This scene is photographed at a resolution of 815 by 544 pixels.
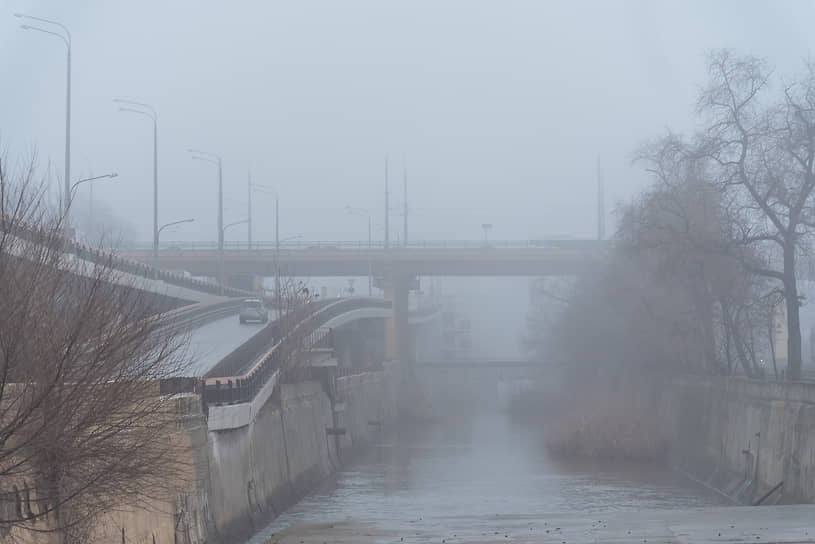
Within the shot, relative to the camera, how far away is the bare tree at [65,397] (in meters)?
17.5

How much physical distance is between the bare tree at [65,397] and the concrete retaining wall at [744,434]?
21.4 meters

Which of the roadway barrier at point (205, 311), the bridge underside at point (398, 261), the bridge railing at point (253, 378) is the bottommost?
the bridge railing at point (253, 378)

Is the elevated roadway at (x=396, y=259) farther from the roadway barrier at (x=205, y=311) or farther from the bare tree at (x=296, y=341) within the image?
the bare tree at (x=296, y=341)

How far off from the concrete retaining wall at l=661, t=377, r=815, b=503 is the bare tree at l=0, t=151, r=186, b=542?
2144 cm

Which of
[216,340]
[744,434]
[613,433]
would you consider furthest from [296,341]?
[744,434]

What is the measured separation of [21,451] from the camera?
1792 centimetres

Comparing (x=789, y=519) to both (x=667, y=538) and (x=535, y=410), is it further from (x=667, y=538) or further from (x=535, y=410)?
(x=535, y=410)

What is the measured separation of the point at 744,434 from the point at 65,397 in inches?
1333

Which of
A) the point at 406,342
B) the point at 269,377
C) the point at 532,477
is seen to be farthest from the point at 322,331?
the point at 406,342

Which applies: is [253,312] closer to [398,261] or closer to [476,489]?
[398,261]

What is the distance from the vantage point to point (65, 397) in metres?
17.7

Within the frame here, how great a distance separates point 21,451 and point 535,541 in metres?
7.74

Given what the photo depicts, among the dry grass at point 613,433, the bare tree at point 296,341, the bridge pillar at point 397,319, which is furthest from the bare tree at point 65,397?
the bridge pillar at point 397,319

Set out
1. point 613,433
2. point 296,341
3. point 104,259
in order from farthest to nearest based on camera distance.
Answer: point 613,433, point 296,341, point 104,259
